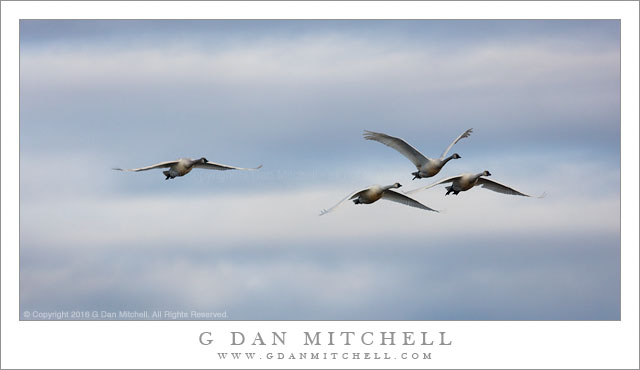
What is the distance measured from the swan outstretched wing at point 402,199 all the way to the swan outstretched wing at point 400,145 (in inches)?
49.4

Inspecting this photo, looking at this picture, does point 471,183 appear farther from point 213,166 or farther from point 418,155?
point 213,166

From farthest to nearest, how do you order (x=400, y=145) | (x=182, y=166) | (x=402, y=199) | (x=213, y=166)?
1. (x=213, y=166)
2. (x=182, y=166)
3. (x=402, y=199)
4. (x=400, y=145)

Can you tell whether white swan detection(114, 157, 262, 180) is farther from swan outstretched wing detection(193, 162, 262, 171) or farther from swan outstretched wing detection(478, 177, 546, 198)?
swan outstretched wing detection(478, 177, 546, 198)

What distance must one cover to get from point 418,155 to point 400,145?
92 centimetres

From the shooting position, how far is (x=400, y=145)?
170 ft

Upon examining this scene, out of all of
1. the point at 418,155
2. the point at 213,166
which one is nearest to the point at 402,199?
the point at 418,155

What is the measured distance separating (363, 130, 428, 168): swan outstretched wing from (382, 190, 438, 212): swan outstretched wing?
1.26 m

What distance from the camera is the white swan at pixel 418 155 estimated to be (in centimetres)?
5147

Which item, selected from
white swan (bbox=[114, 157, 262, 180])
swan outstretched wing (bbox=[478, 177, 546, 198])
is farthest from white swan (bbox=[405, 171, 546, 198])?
white swan (bbox=[114, 157, 262, 180])

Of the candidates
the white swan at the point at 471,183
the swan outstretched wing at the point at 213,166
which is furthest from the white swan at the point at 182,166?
the white swan at the point at 471,183

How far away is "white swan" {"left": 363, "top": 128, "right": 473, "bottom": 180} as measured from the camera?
2026 inches

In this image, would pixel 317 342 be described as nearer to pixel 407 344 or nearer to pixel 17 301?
pixel 407 344

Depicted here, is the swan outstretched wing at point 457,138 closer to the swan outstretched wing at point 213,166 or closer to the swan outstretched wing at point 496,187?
the swan outstretched wing at point 496,187

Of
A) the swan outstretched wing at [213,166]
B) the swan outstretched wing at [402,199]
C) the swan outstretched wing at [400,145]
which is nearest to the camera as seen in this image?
the swan outstretched wing at [400,145]
